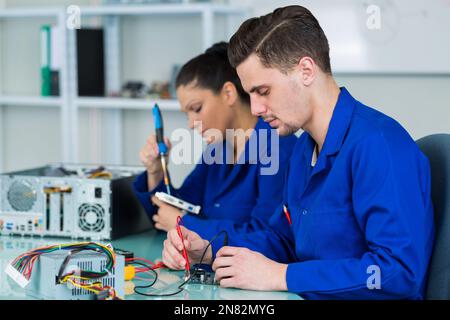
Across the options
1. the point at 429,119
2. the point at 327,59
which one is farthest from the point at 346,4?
the point at 327,59

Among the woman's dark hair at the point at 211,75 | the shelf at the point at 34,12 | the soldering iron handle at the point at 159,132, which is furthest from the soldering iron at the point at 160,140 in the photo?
the shelf at the point at 34,12

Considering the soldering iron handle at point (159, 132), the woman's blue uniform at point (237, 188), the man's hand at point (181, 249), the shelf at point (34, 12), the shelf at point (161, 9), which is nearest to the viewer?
the man's hand at point (181, 249)

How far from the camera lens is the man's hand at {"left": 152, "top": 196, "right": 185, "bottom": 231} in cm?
185

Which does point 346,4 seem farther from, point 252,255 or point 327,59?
point 252,255

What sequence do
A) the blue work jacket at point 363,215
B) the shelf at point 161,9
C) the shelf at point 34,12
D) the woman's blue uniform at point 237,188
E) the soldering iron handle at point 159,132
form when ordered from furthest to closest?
the shelf at point 34,12 < the shelf at point 161,9 < the soldering iron handle at point 159,132 < the woman's blue uniform at point 237,188 < the blue work jacket at point 363,215

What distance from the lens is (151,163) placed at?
76.6 inches

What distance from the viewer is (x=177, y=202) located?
1865mm

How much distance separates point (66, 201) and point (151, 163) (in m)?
0.26

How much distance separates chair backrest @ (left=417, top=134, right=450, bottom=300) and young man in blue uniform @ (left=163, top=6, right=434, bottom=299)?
0.07 ft

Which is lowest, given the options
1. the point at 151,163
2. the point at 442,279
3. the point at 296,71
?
the point at 442,279

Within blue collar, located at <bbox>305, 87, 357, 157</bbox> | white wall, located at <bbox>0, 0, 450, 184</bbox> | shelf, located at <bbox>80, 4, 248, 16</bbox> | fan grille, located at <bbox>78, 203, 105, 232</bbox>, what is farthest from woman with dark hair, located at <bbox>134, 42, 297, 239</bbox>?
white wall, located at <bbox>0, 0, 450, 184</bbox>

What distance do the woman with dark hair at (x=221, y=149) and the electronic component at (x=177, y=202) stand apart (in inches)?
0.7

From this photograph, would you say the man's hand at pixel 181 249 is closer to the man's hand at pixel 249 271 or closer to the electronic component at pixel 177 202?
the man's hand at pixel 249 271

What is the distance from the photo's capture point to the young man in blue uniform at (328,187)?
4.15 ft
